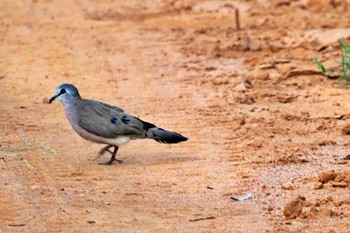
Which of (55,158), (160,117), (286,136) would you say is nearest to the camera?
(55,158)

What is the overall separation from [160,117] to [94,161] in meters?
1.59

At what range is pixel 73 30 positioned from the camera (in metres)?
14.7

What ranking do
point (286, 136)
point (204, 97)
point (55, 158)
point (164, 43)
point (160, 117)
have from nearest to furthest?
point (55, 158) → point (286, 136) → point (160, 117) → point (204, 97) → point (164, 43)

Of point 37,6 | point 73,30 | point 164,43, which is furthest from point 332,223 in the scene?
point 37,6

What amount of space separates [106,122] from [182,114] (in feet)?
5.46

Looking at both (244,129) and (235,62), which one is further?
(235,62)

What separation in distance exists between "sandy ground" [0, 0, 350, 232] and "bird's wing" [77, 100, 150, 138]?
9.0 inches

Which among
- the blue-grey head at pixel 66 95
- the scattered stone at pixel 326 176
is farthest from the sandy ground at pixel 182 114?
the blue-grey head at pixel 66 95

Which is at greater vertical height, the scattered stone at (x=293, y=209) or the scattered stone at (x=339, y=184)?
the scattered stone at (x=293, y=209)

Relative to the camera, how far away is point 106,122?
352 inches

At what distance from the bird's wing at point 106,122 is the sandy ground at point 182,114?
23 cm

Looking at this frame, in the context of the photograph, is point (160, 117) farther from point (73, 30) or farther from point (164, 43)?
point (73, 30)

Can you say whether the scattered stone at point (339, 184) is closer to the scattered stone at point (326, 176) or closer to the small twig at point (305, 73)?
the scattered stone at point (326, 176)

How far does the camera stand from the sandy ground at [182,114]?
733cm
